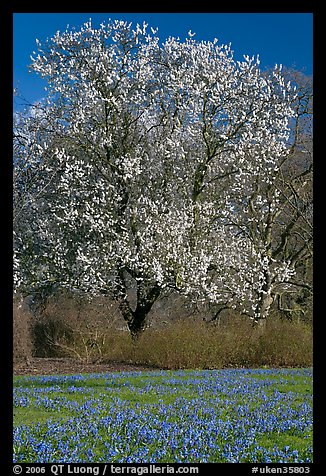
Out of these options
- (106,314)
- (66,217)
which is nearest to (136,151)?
(66,217)

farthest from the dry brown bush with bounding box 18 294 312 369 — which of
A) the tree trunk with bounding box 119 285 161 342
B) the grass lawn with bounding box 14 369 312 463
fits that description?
the grass lawn with bounding box 14 369 312 463

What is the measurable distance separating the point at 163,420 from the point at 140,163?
909cm

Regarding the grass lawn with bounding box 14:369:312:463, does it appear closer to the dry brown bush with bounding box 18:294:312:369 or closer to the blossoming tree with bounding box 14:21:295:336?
the dry brown bush with bounding box 18:294:312:369

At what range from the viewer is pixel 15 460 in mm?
4582

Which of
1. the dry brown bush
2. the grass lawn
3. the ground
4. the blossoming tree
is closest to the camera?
the grass lawn

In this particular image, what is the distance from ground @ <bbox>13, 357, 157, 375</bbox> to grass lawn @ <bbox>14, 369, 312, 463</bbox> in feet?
6.44

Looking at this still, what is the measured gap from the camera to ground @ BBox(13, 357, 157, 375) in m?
11.2

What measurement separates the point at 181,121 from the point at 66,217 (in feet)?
13.0

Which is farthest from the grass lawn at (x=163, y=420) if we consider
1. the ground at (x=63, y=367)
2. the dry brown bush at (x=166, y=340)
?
the dry brown bush at (x=166, y=340)

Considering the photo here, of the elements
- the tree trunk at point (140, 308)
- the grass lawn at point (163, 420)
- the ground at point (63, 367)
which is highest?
the tree trunk at point (140, 308)

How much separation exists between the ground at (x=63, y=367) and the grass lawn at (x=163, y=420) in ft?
6.44

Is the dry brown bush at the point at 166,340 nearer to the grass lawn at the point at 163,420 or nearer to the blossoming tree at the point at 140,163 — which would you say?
the blossoming tree at the point at 140,163

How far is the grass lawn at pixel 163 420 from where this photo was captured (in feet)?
15.3

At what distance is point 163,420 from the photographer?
231 inches
